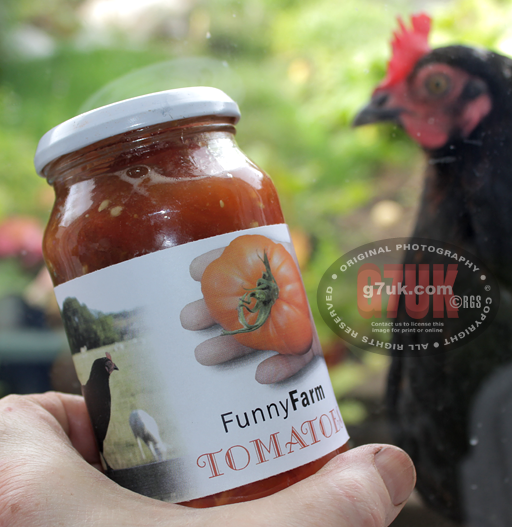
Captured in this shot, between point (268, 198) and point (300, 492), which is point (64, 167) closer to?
point (268, 198)

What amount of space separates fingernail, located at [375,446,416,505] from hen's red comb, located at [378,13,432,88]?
1.27ft

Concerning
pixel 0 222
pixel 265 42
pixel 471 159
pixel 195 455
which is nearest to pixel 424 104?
pixel 471 159

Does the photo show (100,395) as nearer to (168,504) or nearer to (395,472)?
(168,504)

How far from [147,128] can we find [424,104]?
32 cm

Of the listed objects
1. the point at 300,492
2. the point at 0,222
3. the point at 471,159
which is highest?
the point at 0,222

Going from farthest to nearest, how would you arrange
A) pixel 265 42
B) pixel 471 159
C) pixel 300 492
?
pixel 265 42 < pixel 471 159 < pixel 300 492

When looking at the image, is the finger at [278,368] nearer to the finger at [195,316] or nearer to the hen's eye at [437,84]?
the finger at [195,316]

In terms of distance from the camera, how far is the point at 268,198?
1.39ft

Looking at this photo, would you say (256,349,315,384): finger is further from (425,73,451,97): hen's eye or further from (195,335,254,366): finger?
(425,73,451,97): hen's eye

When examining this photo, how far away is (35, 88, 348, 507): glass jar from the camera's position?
368 mm

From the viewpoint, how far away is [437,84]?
1.81 ft

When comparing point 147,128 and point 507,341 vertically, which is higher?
point 147,128

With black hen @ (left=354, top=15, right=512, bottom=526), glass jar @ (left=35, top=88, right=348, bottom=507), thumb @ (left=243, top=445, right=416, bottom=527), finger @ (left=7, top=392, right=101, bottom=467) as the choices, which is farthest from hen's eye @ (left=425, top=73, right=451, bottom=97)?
finger @ (left=7, top=392, right=101, bottom=467)

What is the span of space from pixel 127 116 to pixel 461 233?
1.19 feet
